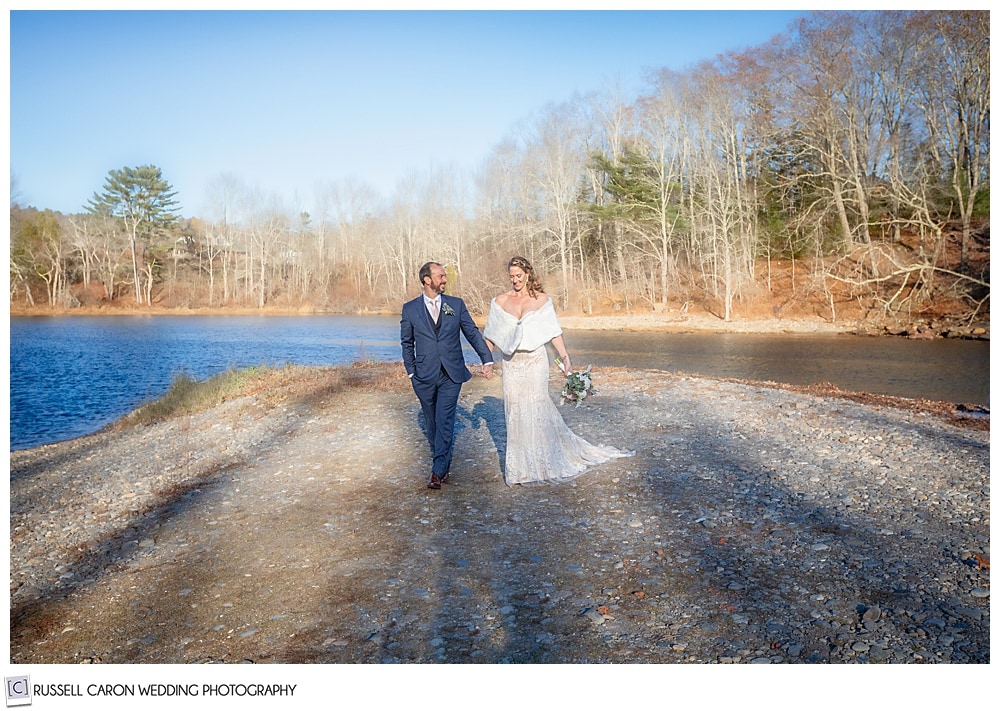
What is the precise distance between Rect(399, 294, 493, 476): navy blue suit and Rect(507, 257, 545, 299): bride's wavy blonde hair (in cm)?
62

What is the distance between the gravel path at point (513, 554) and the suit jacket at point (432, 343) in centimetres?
119

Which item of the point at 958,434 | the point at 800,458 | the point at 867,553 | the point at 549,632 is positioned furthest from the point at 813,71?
the point at 549,632

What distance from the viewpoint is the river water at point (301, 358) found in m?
16.6

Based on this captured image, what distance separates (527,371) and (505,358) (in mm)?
244

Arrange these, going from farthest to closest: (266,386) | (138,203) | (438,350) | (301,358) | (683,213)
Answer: (683,213)
(138,203)
(301,358)
(266,386)
(438,350)

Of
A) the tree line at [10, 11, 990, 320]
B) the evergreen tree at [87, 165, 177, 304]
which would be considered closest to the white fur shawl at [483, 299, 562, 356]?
the tree line at [10, 11, 990, 320]

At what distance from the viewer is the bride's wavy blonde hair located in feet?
21.7

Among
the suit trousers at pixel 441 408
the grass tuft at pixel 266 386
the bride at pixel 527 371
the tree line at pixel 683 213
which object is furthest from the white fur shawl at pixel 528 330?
the tree line at pixel 683 213

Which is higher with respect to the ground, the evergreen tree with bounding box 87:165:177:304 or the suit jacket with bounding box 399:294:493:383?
the evergreen tree with bounding box 87:165:177:304

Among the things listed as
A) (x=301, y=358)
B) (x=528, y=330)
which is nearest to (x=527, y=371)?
(x=528, y=330)

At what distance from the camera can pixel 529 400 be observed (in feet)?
22.6

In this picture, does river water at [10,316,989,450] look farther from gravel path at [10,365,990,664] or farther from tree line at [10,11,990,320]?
gravel path at [10,365,990,664]

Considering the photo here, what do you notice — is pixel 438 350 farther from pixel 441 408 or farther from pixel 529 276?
pixel 529 276
